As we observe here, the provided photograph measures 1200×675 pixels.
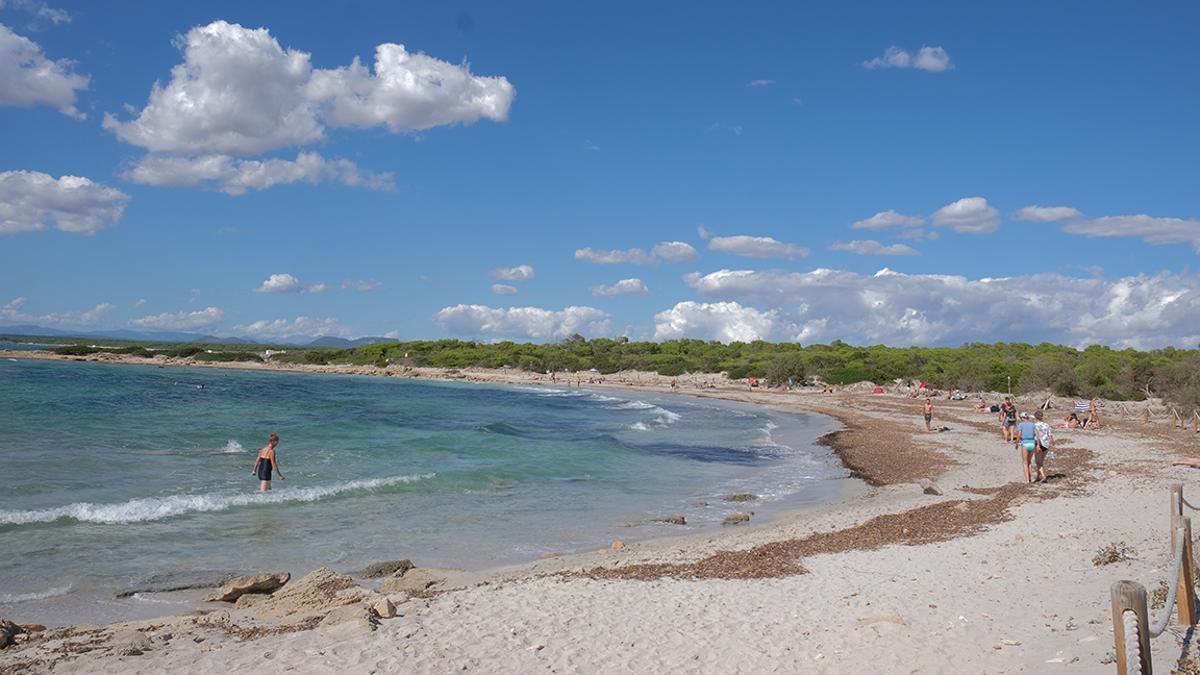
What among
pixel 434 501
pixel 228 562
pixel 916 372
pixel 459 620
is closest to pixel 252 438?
pixel 434 501

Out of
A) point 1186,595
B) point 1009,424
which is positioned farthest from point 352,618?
point 1009,424

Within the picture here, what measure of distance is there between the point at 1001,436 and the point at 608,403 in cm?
2770

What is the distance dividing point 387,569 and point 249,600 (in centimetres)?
197

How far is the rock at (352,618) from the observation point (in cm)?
708

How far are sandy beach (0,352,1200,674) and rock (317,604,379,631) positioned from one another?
3cm

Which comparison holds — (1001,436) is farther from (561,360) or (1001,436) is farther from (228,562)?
(561,360)

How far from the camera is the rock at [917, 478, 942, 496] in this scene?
1598 centimetres

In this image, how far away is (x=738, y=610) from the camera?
25.5 ft

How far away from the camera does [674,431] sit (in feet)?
110

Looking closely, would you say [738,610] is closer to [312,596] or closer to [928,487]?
[312,596]

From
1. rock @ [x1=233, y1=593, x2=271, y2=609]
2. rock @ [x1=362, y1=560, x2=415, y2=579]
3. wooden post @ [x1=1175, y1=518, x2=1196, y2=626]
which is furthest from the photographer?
rock @ [x1=362, y1=560, x2=415, y2=579]

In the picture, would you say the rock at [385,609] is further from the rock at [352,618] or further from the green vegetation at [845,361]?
the green vegetation at [845,361]

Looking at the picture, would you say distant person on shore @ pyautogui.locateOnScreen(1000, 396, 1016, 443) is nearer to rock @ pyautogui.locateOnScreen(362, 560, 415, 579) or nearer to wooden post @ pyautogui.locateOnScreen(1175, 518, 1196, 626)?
wooden post @ pyautogui.locateOnScreen(1175, 518, 1196, 626)

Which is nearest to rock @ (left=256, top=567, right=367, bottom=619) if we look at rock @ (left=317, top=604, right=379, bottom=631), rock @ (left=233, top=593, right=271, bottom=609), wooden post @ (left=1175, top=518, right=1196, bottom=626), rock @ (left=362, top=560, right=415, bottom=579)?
rock @ (left=233, top=593, right=271, bottom=609)
